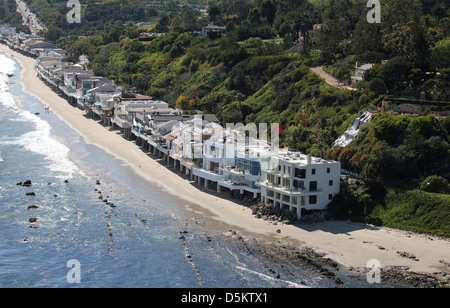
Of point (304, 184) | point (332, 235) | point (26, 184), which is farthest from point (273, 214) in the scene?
point (26, 184)

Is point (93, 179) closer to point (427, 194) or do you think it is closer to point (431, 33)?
point (427, 194)

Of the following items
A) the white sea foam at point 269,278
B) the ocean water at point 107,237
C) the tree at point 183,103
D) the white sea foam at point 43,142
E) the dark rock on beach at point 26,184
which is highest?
the tree at point 183,103

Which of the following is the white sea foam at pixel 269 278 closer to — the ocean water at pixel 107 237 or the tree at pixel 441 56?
the ocean water at pixel 107 237

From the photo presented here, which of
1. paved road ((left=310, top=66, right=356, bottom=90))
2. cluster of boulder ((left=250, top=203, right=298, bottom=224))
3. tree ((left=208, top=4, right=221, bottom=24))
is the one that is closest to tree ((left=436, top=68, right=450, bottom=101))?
paved road ((left=310, top=66, right=356, bottom=90))

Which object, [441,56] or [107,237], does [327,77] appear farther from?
[107,237]

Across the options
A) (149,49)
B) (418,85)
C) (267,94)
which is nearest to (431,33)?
(418,85)

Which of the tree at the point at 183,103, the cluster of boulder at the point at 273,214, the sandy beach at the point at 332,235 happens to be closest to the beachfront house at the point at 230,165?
the sandy beach at the point at 332,235
